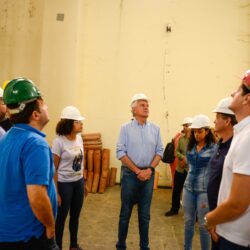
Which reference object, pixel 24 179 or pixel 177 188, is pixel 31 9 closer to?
pixel 177 188

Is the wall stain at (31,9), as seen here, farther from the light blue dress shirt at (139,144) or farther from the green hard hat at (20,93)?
the green hard hat at (20,93)

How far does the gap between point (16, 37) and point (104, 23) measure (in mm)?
1970

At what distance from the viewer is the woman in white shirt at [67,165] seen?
123 inches

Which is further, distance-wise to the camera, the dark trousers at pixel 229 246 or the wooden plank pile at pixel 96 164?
the wooden plank pile at pixel 96 164

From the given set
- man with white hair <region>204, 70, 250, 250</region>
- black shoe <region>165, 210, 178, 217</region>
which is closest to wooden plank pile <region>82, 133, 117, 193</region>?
black shoe <region>165, 210, 178, 217</region>

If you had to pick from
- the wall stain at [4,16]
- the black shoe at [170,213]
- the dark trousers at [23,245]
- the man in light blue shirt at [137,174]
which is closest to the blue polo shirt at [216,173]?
the man in light blue shirt at [137,174]

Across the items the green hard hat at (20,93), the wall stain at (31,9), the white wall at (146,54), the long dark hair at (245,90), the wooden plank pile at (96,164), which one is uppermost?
the wall stain at (31,9)

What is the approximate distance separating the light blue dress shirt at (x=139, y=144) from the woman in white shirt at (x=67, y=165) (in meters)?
0.49

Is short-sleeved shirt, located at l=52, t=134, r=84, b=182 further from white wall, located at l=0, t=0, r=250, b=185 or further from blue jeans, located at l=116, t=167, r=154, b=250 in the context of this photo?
white wall, located at l=0, t=0, r=250, b=185

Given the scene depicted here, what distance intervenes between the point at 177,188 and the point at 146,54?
3.32 metres

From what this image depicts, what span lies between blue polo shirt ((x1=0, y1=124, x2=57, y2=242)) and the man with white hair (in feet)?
3.21

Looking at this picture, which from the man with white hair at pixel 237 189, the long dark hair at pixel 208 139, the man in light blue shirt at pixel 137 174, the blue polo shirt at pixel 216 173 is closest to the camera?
the man with white hair at pixel 237 189

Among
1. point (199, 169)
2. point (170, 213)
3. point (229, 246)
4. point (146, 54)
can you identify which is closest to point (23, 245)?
point (229, 246)

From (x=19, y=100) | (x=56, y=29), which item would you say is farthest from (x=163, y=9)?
(x=19, y=100)
